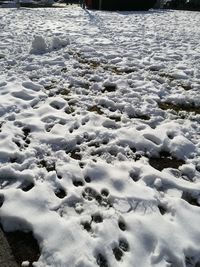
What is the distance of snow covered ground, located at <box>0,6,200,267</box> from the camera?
2936 mm

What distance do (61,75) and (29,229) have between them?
416cm

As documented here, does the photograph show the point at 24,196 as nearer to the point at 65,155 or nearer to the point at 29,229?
the point at 29,229

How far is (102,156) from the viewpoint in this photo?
4113 millimetres

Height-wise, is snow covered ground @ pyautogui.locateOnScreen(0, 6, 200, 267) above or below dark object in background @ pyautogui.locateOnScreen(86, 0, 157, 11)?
above

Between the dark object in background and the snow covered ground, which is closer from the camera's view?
the snow covered ground

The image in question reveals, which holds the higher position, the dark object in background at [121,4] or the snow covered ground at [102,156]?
the snow covered ground at [102,156]

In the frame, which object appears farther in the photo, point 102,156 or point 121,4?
point 121,4

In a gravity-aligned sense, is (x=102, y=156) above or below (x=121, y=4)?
above

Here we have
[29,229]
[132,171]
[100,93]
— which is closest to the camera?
[29,229]

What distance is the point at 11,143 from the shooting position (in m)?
4.29

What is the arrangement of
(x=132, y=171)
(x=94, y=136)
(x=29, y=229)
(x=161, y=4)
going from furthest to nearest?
(x=161, y=4) → (x=94, y=136) → (x=132, y=171) → (x=29, y=229)

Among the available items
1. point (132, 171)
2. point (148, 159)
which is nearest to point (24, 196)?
point (132, 171)

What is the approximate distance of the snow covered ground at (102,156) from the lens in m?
2.94

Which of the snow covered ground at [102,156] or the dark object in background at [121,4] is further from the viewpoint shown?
the dark object in background at [121,4]
